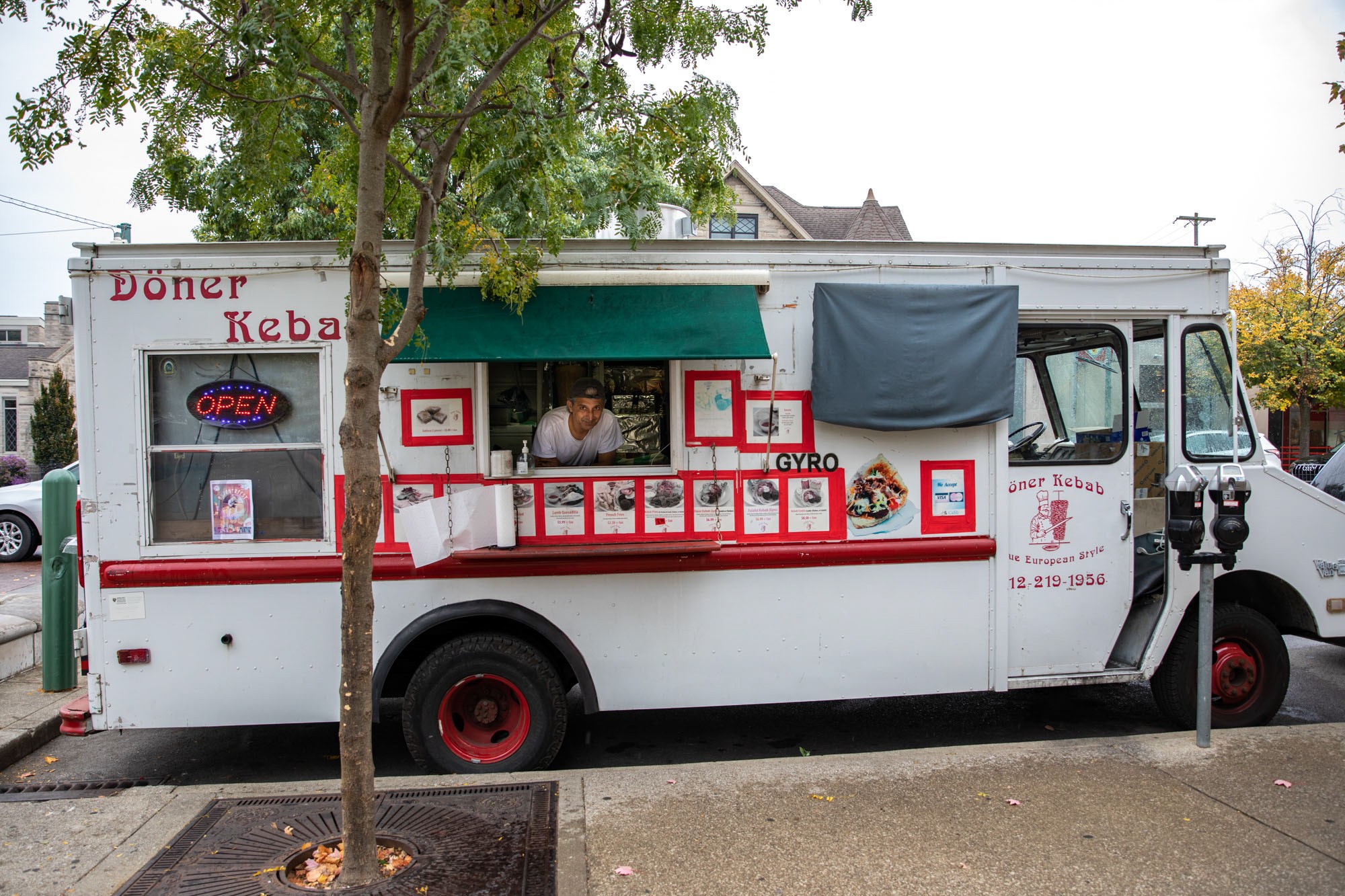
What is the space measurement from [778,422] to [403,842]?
102 inches

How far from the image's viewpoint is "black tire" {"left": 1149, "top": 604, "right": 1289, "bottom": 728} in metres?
4.92

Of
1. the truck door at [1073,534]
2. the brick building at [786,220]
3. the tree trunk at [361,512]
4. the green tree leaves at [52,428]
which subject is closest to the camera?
the tree trunk at [361,512]

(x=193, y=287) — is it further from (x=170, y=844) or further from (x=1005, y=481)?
(x=1005, y=481)

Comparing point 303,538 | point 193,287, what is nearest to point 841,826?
point 303,538

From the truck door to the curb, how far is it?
561 centimetres

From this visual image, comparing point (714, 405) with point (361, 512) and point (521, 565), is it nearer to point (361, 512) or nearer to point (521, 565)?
point (521, 565)

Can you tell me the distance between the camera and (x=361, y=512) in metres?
3.10

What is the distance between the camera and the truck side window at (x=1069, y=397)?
4938mm

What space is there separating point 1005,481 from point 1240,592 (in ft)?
5.55

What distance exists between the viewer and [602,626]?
4504 millimetres

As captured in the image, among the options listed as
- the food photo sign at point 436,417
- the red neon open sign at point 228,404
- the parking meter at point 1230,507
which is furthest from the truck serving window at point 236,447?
the parking meter at point 1230,507

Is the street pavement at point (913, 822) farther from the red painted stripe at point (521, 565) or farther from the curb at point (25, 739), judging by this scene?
the curb at point (25, 739)

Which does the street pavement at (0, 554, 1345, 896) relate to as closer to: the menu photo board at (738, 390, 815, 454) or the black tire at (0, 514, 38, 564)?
the menu photo board at (738, 390, 815, 454)

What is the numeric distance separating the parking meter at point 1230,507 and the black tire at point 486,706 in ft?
11.2
